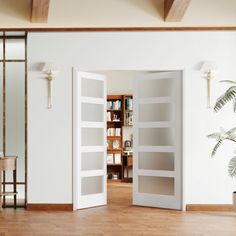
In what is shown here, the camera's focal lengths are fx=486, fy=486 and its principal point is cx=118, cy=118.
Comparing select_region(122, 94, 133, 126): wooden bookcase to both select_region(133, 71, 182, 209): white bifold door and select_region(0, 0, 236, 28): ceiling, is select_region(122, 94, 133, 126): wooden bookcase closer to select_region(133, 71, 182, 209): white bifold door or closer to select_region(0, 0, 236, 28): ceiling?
select_region(133, 71, 182, 209): white bifold door

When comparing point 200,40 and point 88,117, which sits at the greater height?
point 200,40

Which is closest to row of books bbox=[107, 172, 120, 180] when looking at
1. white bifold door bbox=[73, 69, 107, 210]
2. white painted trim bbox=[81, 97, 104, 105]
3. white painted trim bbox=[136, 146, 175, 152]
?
white bifold door bbox=[73, 69, 107, 210]

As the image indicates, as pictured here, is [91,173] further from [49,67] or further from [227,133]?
[227,133]

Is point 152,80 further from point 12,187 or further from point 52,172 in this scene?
point 12,187

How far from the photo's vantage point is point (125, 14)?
7508mm

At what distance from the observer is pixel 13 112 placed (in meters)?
7.62

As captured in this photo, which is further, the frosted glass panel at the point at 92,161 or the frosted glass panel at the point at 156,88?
the frosted glass panel at the point at 92,161

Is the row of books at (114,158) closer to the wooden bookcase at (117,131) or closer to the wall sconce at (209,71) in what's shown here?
the wooden bookcase at (117,131)

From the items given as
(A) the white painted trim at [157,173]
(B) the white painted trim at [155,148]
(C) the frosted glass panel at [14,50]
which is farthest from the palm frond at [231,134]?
(C) the frosted glass panel at [14,50]

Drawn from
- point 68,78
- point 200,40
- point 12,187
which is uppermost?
point 200,40

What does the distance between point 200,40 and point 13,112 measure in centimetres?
311

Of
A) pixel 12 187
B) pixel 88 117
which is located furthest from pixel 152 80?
pixel 12 187

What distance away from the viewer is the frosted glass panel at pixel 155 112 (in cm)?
751

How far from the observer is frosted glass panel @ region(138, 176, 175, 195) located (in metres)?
7.51
